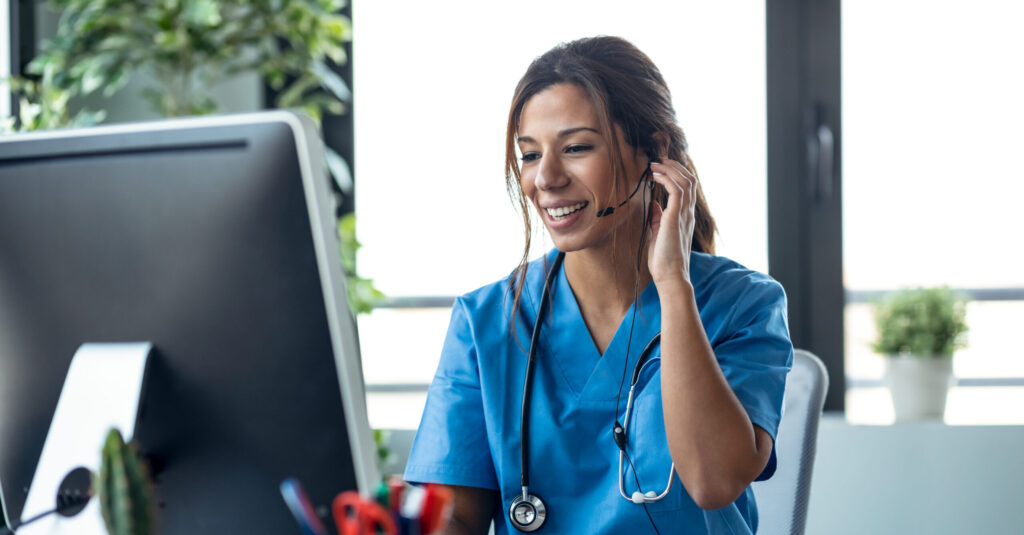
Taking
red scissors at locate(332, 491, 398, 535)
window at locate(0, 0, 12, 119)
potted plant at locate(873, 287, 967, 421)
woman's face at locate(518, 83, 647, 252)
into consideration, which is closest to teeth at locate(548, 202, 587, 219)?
woman's face at locate(518, 83, 647, 252)

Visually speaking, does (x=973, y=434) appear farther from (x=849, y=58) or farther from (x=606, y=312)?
(x=606, y=312)

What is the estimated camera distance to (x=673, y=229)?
3.50 feet

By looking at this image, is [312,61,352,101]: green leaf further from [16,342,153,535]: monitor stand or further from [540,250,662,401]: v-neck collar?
[16,342,153,535]: monitor stand

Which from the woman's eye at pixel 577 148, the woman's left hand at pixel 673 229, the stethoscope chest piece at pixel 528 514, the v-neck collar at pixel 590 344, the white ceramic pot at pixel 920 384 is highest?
the woman's eye at pixel 577 148

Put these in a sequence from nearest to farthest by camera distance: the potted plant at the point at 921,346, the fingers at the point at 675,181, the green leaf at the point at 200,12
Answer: the fingers at the point at 675,181
the green leaf at the point at 200,12
the potted plant at the point at 921,346

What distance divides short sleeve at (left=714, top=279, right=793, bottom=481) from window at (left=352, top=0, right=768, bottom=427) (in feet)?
4.29

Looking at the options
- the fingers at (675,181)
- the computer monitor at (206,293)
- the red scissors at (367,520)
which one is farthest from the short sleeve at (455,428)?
the red scissors at (367,520)

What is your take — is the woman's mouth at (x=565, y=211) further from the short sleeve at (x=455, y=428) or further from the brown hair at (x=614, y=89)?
the short sleeve at (x=455, y=428)

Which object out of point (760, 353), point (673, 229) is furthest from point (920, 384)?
point (673, 229)

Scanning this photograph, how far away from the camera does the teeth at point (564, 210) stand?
116 centimetres

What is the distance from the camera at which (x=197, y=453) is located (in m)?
0.68

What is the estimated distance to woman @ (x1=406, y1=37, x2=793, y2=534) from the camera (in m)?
1.04

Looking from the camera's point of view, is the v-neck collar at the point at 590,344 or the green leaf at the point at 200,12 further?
the green leaf at the point at 200,12

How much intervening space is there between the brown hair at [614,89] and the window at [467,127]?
122 cm
